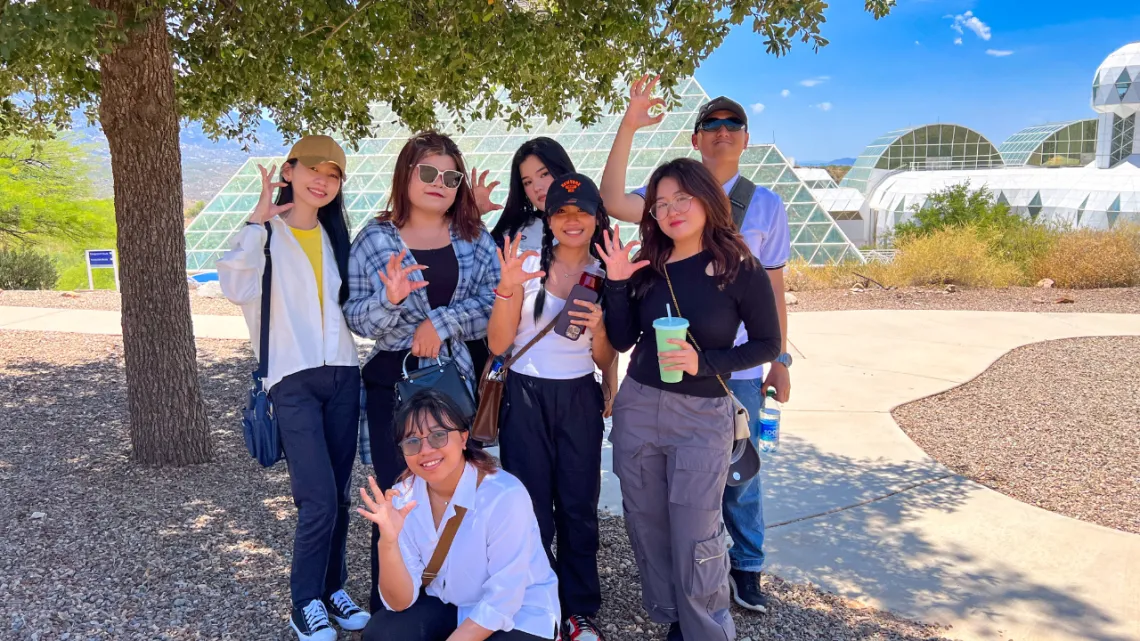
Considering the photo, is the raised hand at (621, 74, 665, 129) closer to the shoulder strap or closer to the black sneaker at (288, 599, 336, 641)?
the shoulder strap

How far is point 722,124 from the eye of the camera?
319cm

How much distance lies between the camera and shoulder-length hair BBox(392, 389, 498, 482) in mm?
2438

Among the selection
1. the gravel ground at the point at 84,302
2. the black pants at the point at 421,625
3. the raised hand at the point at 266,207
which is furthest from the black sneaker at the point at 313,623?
the gravel ground at the point at 84,302

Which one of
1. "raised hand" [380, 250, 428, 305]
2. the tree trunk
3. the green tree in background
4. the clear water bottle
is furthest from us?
the tree trunk

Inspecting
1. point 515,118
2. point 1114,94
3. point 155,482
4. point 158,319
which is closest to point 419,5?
point 515,118

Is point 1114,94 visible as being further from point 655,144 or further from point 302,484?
point 302,484

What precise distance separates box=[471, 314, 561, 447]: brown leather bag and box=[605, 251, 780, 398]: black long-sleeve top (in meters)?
0.47

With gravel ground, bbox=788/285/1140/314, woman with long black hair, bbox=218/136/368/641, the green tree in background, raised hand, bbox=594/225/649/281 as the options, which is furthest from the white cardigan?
gravel ground, bbox=788/285/1140/314

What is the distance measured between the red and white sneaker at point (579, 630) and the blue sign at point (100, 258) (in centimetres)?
1252

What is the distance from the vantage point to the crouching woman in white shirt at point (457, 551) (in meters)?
2.40

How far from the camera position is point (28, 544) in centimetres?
374

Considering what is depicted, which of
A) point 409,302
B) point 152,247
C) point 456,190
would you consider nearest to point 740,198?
point 456,190

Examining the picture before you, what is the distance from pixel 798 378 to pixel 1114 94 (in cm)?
4714

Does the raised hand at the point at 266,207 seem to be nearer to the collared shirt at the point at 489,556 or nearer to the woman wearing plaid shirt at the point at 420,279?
the woman wearing plaid shirt at the point at 420,279
